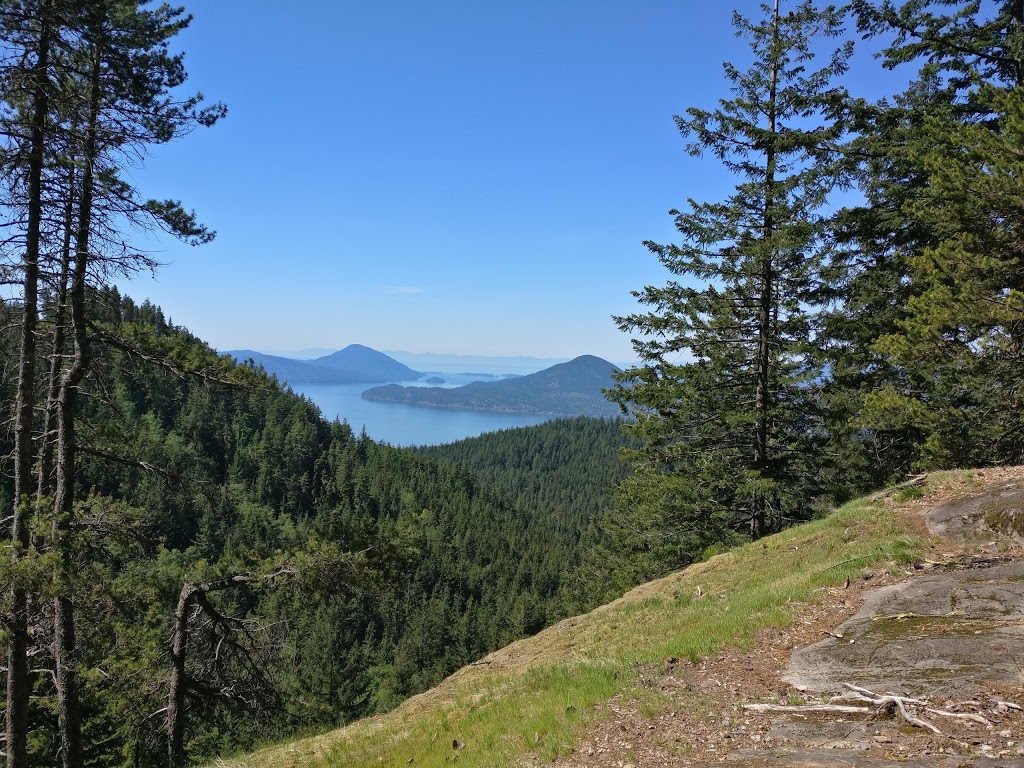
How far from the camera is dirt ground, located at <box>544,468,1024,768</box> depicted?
3.88 metres

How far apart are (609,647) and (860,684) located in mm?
3943

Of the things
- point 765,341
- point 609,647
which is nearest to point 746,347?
point 765,341

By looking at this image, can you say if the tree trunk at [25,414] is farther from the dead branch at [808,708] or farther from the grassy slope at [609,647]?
the dead branch at [808,708]

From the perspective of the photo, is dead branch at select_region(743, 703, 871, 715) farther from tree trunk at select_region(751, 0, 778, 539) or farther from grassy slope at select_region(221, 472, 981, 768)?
tree trunk at select_region(751, 0, 778, 539)

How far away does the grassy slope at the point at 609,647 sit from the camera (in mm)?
5715

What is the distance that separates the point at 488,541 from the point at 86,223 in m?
125

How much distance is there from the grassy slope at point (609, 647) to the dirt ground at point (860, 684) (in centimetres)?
35

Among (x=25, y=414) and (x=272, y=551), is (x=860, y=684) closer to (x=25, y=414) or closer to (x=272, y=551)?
(x=272, y=551)

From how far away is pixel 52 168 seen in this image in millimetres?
8156

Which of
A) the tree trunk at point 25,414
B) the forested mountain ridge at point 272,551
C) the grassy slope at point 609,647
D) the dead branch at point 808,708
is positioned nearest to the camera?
the dead branch at point 808,708

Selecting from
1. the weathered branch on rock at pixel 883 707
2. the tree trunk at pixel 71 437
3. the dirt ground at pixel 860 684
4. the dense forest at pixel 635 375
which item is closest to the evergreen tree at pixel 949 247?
the dense forest at pixel 635 375

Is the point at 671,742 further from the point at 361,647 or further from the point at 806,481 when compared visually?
the point at 361,647

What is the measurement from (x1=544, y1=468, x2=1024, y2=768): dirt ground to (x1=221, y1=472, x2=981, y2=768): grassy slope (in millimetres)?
347

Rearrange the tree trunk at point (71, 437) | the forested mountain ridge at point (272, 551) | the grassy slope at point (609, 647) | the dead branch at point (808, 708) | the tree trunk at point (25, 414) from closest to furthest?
the dead branch at point (808, 708) → the grassy slope at point (609, 647) → the tree trunk at point (25, 414) → the tree trunk at point (71, 437) → the forested mountain ridge at point (272, 551)
